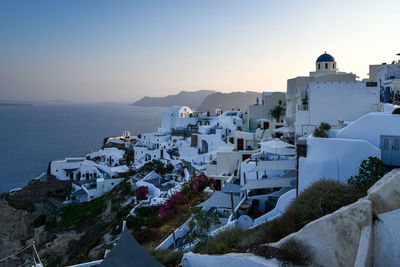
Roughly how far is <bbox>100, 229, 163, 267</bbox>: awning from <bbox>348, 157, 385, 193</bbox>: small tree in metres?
5.92

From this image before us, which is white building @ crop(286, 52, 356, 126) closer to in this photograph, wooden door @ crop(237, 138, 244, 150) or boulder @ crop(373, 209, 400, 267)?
wooden door @ crop(237, 138, 244, 150)

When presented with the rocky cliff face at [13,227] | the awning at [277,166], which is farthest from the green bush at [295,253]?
the rocky cliff face at [13,227]

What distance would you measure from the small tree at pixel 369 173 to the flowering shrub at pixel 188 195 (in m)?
9.44

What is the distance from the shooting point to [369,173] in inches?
341

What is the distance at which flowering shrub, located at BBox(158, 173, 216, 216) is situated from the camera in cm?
1672

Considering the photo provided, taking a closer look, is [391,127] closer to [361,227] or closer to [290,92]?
[361,227]

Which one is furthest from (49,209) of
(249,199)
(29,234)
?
(249,199)

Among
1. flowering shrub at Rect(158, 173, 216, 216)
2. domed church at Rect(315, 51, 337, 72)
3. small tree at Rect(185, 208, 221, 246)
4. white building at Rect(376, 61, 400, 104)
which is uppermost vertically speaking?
domed church at Rect(315, 51, 337, 72)

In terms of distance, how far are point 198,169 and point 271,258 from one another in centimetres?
2172

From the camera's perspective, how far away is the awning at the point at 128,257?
6.34 metres

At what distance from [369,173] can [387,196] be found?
3.12 meters

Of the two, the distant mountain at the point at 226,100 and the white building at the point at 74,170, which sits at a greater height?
the distant mountain at the point at 226,100

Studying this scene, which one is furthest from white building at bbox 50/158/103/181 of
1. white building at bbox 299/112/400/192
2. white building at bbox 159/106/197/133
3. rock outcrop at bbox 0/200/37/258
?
white building at bbox 299/112/400/192

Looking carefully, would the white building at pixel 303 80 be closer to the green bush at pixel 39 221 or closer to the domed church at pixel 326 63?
the domed church at pixel 326 63
